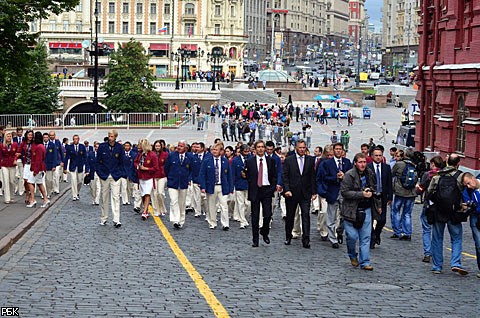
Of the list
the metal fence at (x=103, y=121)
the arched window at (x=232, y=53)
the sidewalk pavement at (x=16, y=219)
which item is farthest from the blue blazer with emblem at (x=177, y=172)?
the arched window at (x=232, y=53)

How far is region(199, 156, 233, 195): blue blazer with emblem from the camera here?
832 inches

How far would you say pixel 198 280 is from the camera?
46.7ft

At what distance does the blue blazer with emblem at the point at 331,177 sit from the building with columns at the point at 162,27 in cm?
11499

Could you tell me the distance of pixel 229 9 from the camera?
139500 millimetres

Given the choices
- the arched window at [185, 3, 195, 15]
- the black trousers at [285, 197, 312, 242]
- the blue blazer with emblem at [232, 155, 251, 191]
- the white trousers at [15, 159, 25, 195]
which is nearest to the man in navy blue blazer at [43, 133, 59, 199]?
the white trousers at [15, 159, 25, 195]


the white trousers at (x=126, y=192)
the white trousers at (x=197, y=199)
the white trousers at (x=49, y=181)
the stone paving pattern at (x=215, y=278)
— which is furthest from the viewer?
the white trousers at (x=49, y=181)

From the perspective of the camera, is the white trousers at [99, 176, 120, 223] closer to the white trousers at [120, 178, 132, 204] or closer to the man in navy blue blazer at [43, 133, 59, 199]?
the white trousers at [120, 178, 132, 204]

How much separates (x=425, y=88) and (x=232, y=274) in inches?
938

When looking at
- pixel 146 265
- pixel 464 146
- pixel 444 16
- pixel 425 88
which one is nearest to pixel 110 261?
pixel 146 265

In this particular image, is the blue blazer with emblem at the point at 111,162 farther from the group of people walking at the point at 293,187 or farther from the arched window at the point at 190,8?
the arched window at the point at 190,8

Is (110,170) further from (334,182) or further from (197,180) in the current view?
(334,182)

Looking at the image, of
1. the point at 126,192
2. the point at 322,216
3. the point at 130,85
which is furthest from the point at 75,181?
the point at 130,85

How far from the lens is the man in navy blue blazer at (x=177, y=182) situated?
20855 millimetres

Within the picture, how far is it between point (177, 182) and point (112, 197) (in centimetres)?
139
